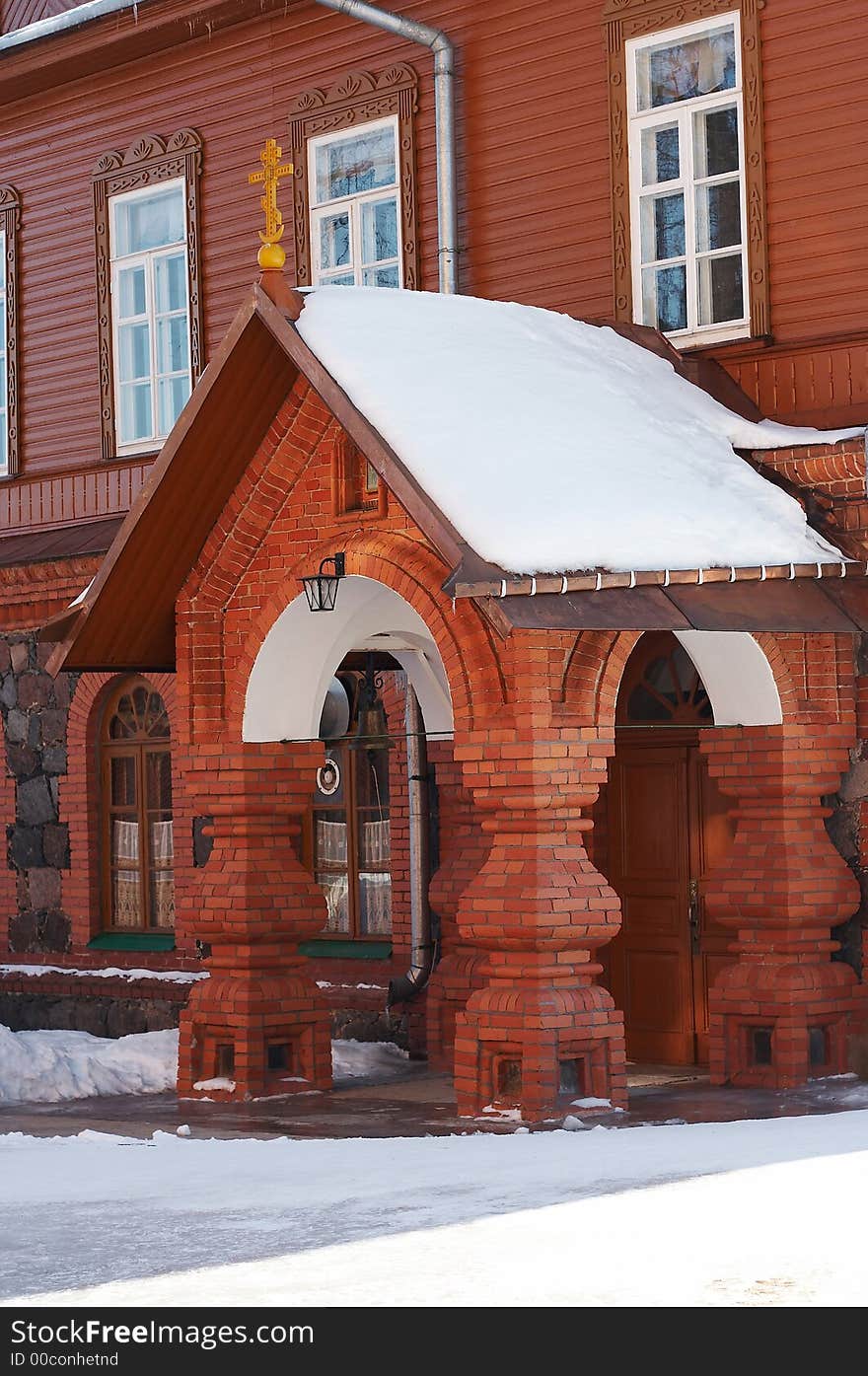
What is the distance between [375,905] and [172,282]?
14.6 feet

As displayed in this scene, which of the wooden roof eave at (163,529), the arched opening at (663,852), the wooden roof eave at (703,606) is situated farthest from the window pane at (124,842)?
the wooden roof eave at (703,606)

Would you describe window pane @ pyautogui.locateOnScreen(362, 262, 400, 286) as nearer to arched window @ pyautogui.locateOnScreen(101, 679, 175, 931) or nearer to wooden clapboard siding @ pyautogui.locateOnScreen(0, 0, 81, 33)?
arched window @ pyautogui.locateOnScreen(101, 679, 175, 931)

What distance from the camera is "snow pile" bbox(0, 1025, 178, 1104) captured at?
12094mm

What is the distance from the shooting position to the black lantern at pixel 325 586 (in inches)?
402

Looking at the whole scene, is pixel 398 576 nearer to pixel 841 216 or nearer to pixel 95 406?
pixel 841 216

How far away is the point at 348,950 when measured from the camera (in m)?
13.2

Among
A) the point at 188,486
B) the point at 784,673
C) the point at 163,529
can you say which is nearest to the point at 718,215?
the point at 784,673

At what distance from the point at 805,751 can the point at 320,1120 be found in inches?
112

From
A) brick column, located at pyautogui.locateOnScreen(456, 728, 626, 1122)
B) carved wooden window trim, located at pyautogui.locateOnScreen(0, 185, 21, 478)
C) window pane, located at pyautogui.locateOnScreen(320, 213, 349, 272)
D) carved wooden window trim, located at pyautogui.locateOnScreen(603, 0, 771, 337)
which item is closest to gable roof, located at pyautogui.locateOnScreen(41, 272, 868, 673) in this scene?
carved wooden window trim, located at pyautogui.locateOnScreen(603, 0, 771, 337)

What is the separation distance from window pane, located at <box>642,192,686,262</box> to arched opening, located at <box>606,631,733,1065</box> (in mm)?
1999

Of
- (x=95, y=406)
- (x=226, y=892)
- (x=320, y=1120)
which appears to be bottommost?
(x=320, y=1120)

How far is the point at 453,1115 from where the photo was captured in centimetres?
1008
